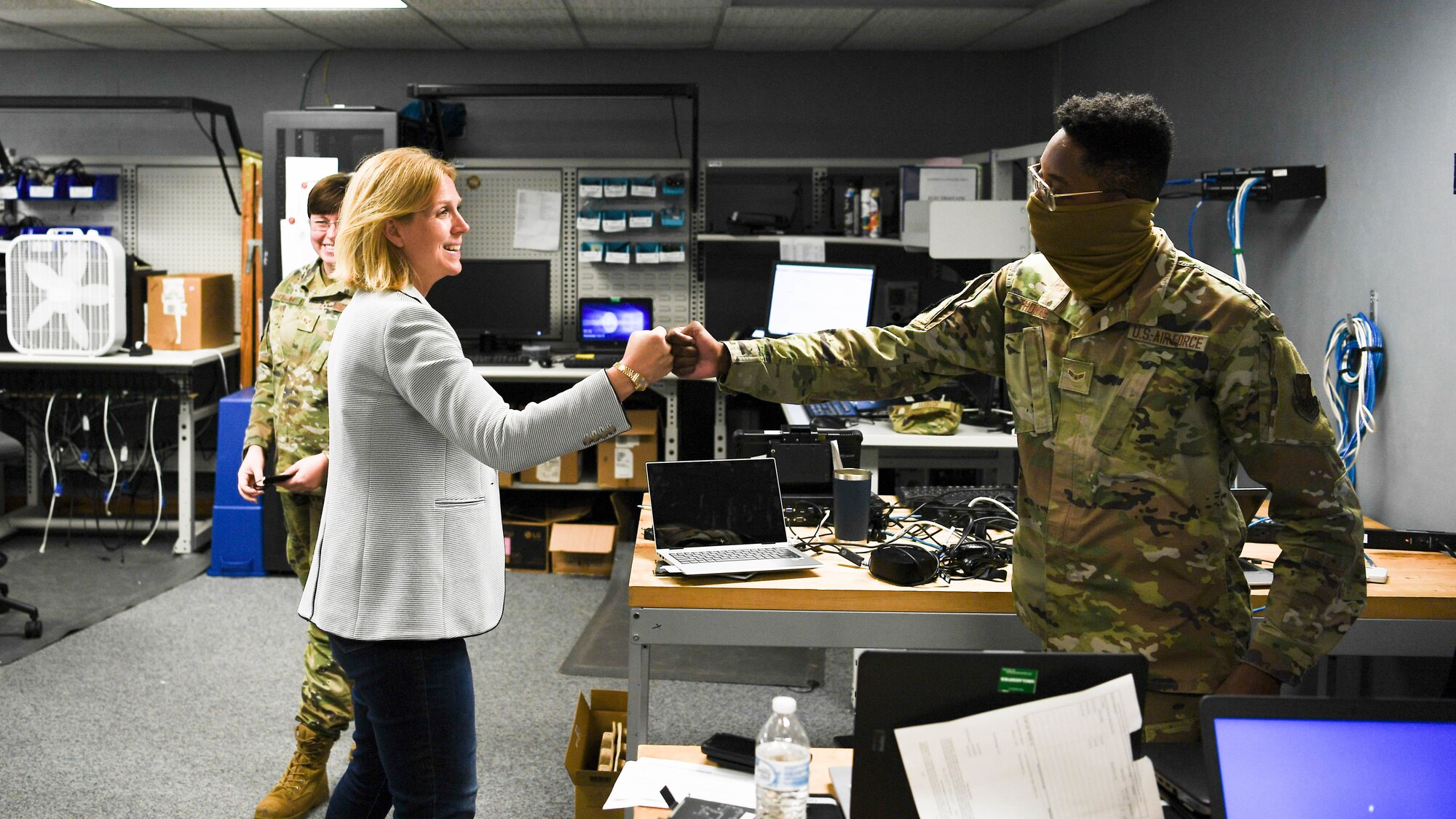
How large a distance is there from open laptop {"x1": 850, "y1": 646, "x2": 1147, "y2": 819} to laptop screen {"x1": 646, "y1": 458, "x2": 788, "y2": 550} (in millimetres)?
1051

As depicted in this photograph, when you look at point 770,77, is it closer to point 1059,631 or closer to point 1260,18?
point 1260,18

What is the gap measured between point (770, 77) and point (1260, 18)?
2.41 meters

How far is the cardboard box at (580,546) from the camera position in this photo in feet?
14.5

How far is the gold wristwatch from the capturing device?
5.05ft

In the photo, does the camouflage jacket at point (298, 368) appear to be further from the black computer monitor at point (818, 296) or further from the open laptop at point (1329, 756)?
the open laptop at point (1329, 756)

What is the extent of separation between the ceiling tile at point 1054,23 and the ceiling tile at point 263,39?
299cm

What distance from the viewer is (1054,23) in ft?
14.4

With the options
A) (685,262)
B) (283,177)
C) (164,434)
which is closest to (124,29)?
(283,177)

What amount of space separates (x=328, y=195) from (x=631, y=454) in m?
2.17

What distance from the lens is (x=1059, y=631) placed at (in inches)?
59.7

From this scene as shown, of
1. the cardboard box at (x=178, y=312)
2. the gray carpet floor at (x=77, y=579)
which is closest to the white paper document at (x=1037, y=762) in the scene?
the gray carpet floor at (x=77, y=579)

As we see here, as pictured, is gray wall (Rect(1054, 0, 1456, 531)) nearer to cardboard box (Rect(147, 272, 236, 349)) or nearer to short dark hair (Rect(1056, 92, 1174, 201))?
short dark hair (Rect(1056, 92, 1174, 201))

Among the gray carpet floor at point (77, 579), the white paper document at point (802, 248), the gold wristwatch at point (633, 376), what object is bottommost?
the gray carpet floor at point (77, 579)

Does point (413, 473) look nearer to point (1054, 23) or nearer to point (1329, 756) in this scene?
point (1329, 756)
